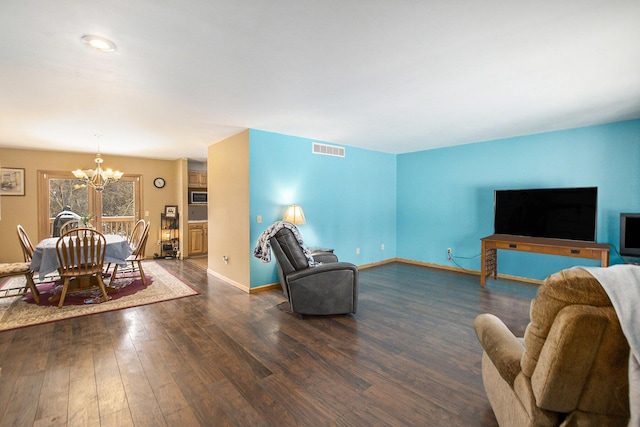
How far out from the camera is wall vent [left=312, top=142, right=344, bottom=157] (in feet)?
17.8

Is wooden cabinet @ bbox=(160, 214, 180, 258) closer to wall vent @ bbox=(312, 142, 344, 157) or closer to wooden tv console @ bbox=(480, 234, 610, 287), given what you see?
wall vent @ bbox=(312, 142, 344, 157)

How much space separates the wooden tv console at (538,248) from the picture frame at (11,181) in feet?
28.4

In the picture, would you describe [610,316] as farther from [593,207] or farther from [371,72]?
[593,207]

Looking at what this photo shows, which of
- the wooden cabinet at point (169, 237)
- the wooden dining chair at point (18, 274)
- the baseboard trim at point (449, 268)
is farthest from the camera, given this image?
the wooden cabinet at point (169, 237)

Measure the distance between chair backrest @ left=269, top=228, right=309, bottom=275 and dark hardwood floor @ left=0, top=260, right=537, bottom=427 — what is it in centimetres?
60

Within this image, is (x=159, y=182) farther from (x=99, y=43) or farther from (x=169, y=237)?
(x=99, y=43)

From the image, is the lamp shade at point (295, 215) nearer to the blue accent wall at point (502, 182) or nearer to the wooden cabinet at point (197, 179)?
the blue accent wall at point (502, 182)

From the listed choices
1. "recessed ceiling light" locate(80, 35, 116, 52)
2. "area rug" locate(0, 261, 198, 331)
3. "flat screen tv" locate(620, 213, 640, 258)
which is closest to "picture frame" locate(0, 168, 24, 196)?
"area rug" locate(0, 261, 198, 331)

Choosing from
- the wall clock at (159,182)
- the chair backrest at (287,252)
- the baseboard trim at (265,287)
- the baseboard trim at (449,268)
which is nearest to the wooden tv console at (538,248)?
the baseboard trim at (449,268)

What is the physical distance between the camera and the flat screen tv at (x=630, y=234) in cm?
398

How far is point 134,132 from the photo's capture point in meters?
4.78

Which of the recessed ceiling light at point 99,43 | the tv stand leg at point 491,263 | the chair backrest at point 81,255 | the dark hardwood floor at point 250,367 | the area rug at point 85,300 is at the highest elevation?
the recessed ceiling light at point 99,43

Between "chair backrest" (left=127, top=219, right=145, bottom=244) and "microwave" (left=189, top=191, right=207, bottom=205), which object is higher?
"microwave" (left=189, top=191, right=207, bottom=205)

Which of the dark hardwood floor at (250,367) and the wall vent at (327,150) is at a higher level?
the wall vent at (327,150)
